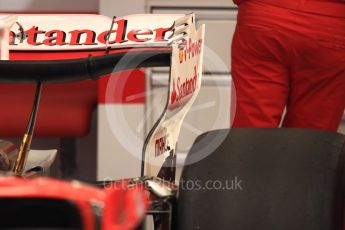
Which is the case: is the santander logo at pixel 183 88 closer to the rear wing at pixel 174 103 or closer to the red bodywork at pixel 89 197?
the rear wing at pixel 174 103

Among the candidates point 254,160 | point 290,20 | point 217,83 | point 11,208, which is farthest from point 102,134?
point 11,208

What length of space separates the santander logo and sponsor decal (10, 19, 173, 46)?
0.12 metres

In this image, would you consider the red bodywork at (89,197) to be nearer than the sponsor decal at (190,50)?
Yes

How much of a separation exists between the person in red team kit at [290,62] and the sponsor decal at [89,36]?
0.18 meters

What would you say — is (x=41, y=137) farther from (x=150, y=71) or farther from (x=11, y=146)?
(x=11, y=146)

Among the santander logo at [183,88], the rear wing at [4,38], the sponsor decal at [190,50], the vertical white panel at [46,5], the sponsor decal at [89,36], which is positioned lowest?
the vertical white panel at [46,5]

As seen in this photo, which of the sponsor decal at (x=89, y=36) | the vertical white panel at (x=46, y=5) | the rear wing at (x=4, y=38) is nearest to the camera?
the rear wing at (x=4, y=38)

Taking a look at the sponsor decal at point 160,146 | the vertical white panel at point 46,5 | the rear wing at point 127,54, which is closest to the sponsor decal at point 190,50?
the rear wing at point 127,54

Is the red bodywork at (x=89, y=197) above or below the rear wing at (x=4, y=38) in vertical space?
above

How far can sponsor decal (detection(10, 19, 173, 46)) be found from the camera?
4.01ft

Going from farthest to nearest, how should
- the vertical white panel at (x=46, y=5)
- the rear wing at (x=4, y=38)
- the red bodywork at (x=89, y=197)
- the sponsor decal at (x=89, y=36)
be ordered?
the vertical white panel at (x=46, y=5), the sponsor decal at (x=89, y=36), the rear wing at (x=4, y=38), the red bodywork at (x=89, y=197)

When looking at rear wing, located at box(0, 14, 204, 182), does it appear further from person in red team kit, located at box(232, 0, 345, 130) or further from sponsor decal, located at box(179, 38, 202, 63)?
person in red team kit, located at box(232, 0, 345, 130)

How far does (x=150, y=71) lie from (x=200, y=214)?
3.64ft

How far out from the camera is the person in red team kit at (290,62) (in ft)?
4.21
